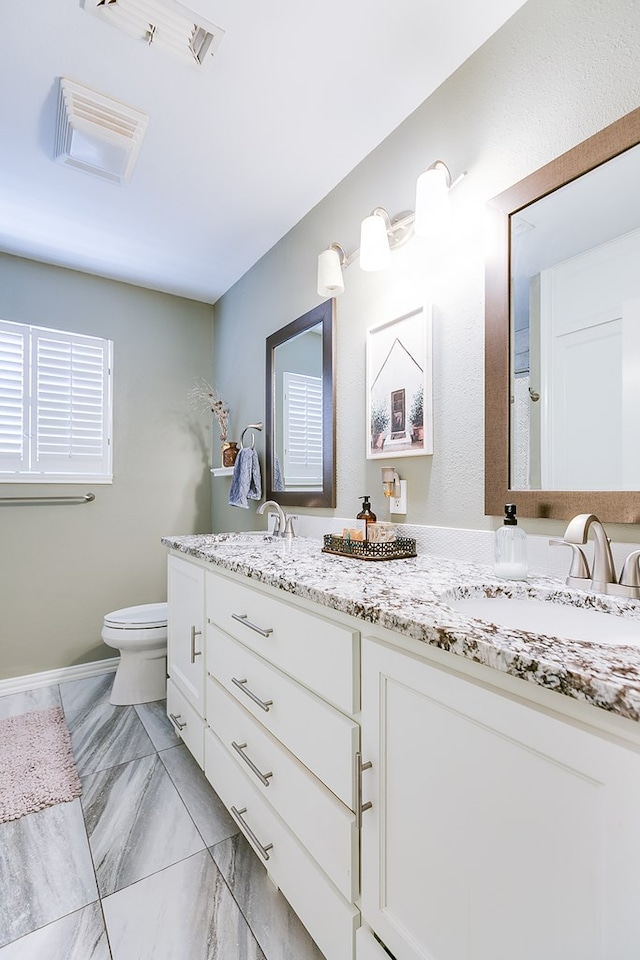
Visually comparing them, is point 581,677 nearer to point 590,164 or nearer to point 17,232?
point 590,164

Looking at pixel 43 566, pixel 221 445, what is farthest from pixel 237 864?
pixel 221 445

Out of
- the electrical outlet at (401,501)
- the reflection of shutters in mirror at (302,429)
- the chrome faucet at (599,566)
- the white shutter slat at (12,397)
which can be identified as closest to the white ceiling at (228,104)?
the white shutter slat at (12,397)

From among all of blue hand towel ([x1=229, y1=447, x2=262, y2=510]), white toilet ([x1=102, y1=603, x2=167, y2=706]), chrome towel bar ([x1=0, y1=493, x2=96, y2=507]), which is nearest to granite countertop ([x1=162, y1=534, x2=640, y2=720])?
blue hand towel ([x1=229, y1=447, x2=262, y2=510])

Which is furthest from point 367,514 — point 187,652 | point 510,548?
point 187,652

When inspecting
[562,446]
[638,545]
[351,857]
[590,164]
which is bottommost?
[351,857]

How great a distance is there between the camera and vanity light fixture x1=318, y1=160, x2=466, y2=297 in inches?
52.2

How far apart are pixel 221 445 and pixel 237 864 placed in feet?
7.08

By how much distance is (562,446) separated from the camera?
1.12 meters

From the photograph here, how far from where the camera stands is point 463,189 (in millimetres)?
1371

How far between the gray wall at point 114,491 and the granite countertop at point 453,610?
1.44 metres

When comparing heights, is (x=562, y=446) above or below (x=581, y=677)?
above

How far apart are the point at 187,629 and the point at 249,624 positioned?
2.18ft

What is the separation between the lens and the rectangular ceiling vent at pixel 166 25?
121 cm

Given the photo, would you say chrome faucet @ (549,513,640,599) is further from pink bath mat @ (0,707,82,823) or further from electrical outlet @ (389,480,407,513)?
pink bath mat @ (0,707,82,823)
